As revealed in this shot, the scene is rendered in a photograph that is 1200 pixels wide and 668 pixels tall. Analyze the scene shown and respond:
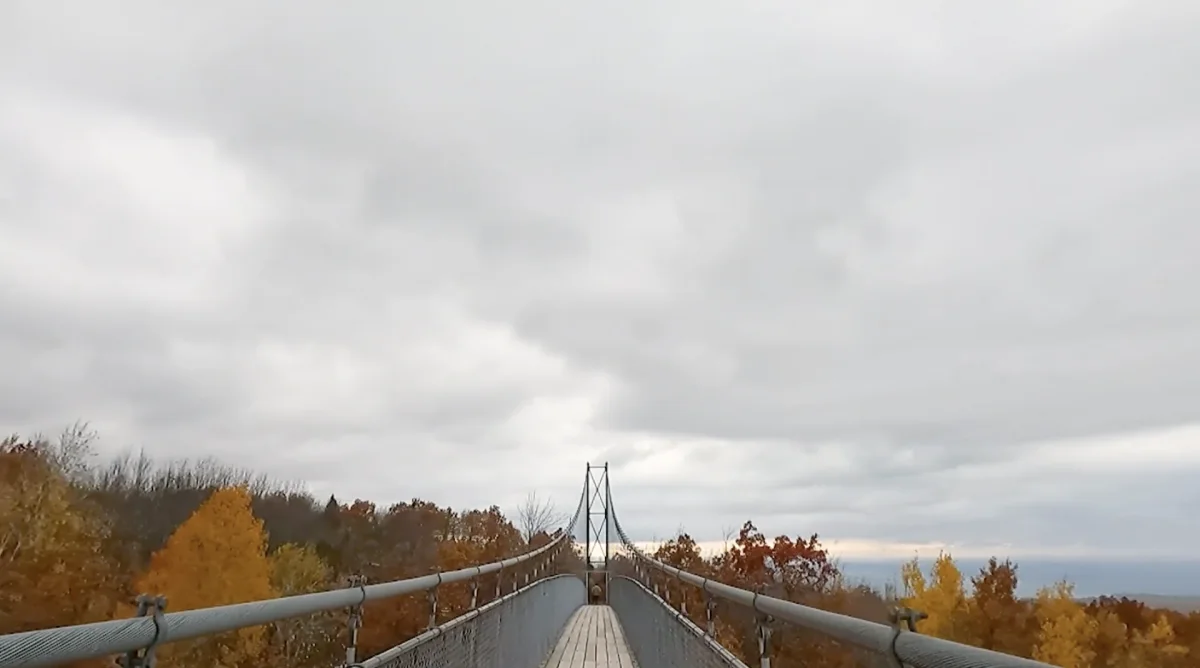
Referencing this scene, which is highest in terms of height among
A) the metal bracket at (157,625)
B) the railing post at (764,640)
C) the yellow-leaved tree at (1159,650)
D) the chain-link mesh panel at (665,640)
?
the metal bracket at (157,625)

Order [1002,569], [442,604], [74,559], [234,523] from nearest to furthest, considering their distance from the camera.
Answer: [442,604] → [74,559] → [234,523] → [1002,569]

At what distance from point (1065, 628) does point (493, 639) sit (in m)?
70.1

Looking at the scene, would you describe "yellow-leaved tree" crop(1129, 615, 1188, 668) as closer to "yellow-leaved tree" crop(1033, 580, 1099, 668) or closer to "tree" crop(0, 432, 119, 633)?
"yellow-leaved tree" crop(1033, 580, 1099, 668)

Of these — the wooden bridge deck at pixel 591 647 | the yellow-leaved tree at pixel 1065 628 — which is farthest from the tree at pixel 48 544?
the yellow-leaved tree at pixel 1065 628

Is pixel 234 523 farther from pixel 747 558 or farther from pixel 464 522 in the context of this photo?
pixel 747 558

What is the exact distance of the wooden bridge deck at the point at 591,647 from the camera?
9.69 metres

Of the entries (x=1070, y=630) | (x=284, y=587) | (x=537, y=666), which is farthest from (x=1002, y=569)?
(x=537, y=666)

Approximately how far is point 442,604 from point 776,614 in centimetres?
570

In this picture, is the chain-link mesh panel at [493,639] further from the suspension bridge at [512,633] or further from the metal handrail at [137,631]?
the metal handrail at [137,631]

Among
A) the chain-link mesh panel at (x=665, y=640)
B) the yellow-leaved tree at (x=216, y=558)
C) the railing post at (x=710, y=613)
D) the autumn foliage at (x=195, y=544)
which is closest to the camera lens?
the chain-link mesh panel at (x=665, y=640)

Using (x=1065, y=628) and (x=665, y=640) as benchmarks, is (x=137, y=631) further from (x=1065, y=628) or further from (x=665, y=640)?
(x=1065, y=628)

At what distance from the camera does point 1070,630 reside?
64000mm

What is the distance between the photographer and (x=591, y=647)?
448 inches

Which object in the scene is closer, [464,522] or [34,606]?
[34,606]
